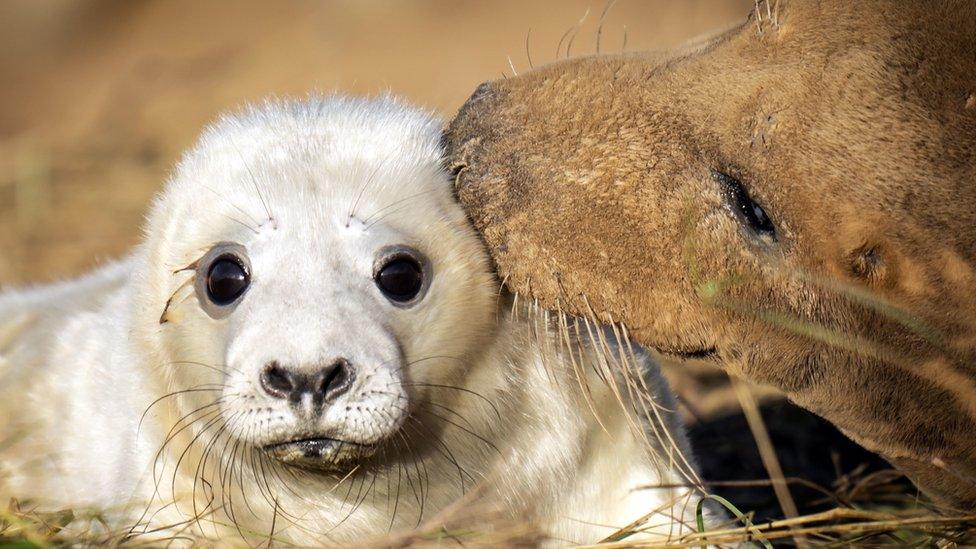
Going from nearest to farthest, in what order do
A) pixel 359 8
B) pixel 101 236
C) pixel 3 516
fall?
1. pixel 3 516
2. pixel 101 236
3. pixel 359 8

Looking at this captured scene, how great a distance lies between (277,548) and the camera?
3.37 meters

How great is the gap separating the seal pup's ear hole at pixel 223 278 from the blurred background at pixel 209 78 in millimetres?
2729

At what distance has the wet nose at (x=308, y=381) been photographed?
2.85 m

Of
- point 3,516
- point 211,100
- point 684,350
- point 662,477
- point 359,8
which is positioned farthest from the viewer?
point 359,8

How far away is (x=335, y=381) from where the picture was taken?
113 inches

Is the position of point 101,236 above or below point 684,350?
above

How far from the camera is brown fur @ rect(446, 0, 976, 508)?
116 inches

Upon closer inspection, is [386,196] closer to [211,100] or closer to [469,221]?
[469,221]

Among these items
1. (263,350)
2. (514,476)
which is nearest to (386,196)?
(263,350)

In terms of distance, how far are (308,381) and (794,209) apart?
1326 millimetres

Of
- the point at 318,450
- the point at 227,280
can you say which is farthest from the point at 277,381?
the point at 227,280

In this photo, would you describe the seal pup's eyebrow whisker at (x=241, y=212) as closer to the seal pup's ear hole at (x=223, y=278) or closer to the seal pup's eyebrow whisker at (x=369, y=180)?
the seal pup's ear hole at (x=223, y=278)

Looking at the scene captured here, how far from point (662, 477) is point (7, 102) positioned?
9290mm

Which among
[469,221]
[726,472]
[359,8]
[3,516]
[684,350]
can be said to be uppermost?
[359,8]
